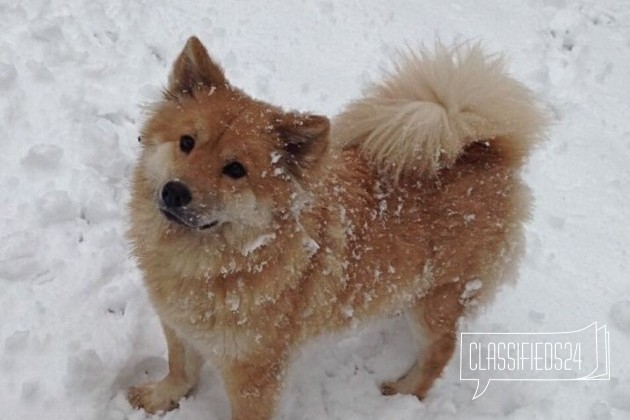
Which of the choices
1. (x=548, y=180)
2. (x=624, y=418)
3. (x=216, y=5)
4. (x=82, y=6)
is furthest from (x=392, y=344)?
(x=82, y=6)

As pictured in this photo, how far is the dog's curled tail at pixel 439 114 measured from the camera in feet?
9.15

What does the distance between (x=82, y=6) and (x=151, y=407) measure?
9.71 feet

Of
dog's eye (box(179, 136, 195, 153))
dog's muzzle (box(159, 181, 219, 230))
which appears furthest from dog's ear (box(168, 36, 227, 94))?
dog's muzzle (box(159, 181, 219, 230))

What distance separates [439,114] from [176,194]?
1.22m

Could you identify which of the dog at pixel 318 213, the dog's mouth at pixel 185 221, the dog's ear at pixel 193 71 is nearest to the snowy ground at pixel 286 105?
the dog at pixel 318 213

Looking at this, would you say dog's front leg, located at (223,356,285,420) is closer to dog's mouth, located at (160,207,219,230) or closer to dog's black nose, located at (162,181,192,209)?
dog's mouth, located at (160,207,219,230)

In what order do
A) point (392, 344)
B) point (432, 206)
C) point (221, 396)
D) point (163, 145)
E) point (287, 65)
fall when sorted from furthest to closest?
point (287, 65) → point (392, 344) → point (221, 396) → point (432, 206) → point (163, 145)

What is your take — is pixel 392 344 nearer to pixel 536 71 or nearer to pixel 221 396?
pixel 221 396

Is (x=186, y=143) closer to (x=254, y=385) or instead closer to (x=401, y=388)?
(x=254, y=385)

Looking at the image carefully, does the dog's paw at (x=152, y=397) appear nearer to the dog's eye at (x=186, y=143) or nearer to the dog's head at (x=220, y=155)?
the dog's head at (x=220, y=155)

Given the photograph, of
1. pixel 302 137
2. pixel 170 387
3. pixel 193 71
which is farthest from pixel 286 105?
pixel 170 387

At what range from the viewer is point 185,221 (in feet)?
7.79

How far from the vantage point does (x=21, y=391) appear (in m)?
2.89

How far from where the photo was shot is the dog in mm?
2432
